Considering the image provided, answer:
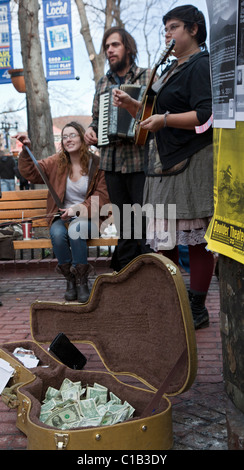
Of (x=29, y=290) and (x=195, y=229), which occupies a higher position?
(x=195, y=229)

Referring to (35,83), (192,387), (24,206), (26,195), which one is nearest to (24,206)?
(24,206)

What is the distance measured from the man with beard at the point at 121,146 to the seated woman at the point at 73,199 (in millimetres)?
316

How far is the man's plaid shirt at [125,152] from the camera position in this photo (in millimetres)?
4301

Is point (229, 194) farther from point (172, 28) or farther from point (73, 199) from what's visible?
point (73, 199)

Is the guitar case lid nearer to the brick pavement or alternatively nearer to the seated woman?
the brick pavement

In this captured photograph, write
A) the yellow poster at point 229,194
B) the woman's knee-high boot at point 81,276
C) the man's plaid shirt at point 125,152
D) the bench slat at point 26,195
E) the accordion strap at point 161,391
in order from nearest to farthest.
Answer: the yellow poster at point 229,194 → the accordion strap at point 161,391 → the man's plaid shirt at point 125,152 → the woman's knee-high boot at point 81,276 → the bench slat at point 26,195

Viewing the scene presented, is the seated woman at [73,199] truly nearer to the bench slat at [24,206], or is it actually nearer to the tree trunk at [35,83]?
the bench slat at [24,206]

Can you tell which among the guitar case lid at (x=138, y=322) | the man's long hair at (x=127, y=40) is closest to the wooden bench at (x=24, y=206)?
the man's long hair at (x=127, y=40)

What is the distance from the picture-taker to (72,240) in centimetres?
469

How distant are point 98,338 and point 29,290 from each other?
277 centimetres

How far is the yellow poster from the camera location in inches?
69.8

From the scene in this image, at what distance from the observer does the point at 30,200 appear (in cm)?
605
